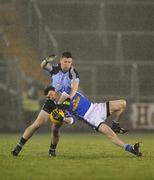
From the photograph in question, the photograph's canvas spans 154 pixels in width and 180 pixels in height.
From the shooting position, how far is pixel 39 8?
2734cm

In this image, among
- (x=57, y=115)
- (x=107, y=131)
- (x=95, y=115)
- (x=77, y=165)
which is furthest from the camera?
(x=95, y=115)

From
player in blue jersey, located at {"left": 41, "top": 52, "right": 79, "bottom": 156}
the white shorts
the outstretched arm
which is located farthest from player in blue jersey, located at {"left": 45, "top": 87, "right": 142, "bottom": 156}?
the outstretched arm

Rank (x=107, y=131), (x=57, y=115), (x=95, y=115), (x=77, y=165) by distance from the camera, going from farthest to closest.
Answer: (x=95, y=115)
(x=107, y=131)
(x=57, y=115)
(x=77, y=165)

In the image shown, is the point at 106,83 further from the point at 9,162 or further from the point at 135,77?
the point at 9,162

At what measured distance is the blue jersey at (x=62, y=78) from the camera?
38.9 ft

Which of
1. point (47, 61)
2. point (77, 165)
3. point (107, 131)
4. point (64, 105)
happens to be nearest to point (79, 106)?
point (64, 105)

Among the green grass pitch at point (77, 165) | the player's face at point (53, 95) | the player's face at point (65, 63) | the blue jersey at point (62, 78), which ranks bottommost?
the green grass pitch at point (77, 165)

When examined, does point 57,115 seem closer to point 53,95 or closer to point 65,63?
point 53,95

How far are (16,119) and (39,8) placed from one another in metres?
6.20

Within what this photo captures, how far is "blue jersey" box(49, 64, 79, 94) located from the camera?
11.9 metres

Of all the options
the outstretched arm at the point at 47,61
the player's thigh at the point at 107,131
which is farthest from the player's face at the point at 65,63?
the player's thigh at the point at 107,131

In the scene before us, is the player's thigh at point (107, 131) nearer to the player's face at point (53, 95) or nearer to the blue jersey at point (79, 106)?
the blue jersey at point (79, 106)

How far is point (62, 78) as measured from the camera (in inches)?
467

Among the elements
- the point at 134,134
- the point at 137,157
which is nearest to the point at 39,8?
the point at 134,134
